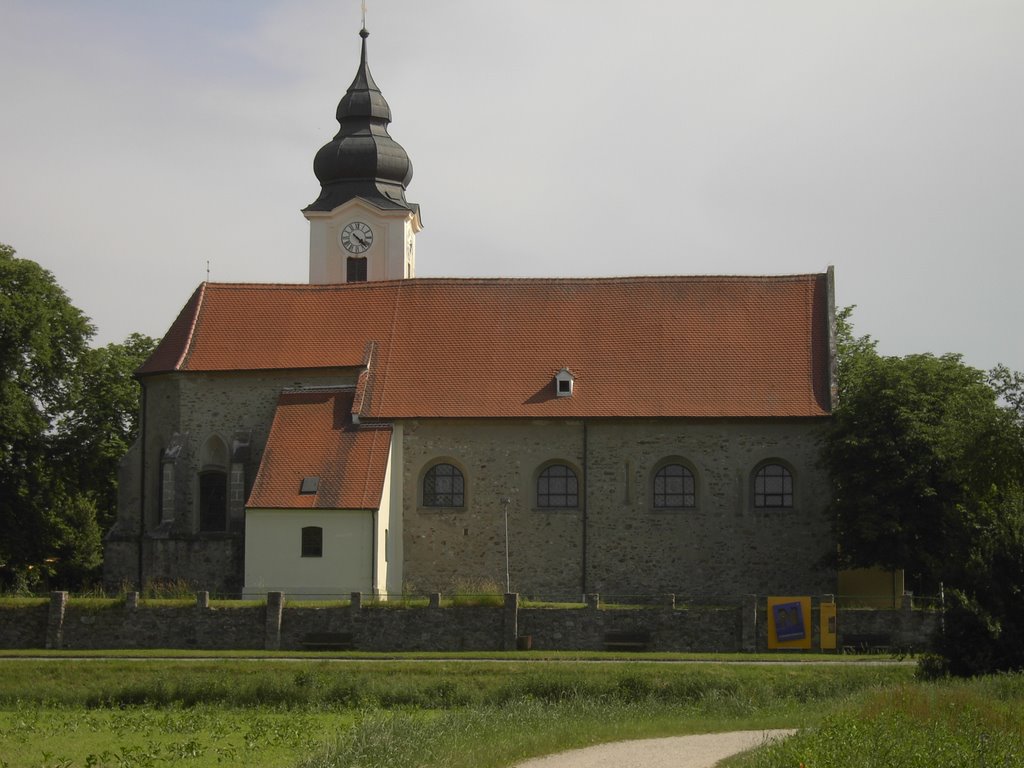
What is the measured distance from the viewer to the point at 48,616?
3578 centimetres

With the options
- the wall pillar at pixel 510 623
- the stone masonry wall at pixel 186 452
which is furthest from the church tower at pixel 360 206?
the wall pillar at pixel 510 623

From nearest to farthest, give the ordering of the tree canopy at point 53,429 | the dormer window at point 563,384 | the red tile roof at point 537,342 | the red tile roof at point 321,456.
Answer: the red tile roof at point 321,456
the red tile roof at point 537,342
the dormer window at point 563,384
the tree canopy at point 53,429

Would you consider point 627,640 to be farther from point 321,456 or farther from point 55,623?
point 55,623

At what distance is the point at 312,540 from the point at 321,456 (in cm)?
248

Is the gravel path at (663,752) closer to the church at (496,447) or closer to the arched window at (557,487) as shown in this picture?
the church at (496,447)

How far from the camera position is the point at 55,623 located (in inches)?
1404

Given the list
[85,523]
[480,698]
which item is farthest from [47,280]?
[480,698]

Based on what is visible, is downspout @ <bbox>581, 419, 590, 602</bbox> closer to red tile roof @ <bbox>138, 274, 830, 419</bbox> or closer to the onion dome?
red tile roof @ <bbox>138, 274, 830, 419</bbox>

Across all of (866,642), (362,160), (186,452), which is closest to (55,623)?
(186,452)

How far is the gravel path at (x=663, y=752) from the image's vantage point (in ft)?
66.8

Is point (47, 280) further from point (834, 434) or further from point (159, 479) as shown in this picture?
point (834, 434)

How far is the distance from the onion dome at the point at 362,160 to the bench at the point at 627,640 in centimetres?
2489

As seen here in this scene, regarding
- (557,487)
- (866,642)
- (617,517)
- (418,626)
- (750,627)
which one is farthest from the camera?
(557,487)

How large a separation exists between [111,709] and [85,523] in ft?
82.0
